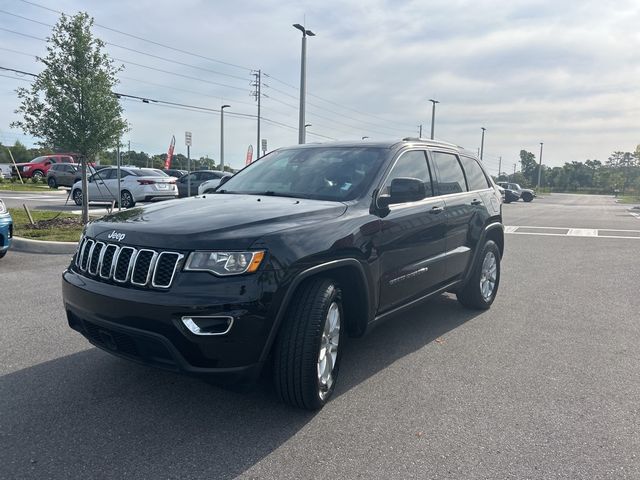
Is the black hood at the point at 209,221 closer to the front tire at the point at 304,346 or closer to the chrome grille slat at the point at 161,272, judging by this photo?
the chrome grille slat at the point at 161,272

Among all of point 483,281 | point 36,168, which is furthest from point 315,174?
point 36,168

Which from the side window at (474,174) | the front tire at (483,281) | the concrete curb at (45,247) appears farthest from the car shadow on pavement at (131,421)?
the concrete curb at (45,247)

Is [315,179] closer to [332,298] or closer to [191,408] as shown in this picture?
[332,298]

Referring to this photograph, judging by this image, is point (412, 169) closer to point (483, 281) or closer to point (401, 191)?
point (401, 191)

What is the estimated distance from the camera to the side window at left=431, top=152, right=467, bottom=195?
198 inches

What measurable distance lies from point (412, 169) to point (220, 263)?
7.45ft

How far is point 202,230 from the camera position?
9.84ft

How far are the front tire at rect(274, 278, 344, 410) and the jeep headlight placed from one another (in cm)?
43

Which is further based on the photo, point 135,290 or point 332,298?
point 332,298

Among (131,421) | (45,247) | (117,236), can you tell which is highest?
(117,236)

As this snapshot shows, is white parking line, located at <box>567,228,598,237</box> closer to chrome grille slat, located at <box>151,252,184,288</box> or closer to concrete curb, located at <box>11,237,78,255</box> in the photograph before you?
concrete curb, located at <box>11,237,78,255</box>

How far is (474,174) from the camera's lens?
5895 millimetres

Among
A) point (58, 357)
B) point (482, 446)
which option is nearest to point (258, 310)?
point (482, 446)

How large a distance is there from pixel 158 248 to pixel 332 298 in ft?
3.58
